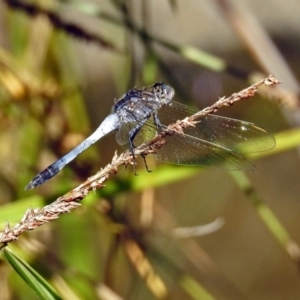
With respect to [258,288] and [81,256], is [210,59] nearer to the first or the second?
[81,256]

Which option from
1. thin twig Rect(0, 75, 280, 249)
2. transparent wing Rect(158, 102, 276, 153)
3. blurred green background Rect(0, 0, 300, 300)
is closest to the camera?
thin twig Rect(0, 75, 280, 249)

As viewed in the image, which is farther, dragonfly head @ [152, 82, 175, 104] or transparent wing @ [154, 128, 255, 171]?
dragonfly head @ [152, 82, 175, 104]

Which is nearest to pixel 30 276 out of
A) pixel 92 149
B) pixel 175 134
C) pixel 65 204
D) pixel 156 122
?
pixel 65 204

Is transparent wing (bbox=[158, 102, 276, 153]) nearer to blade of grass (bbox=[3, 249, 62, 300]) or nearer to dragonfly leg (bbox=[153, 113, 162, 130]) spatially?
dragonfly leg (bbox=[153, 113, 162, 130])

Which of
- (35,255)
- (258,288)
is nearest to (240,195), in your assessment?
(258,288)

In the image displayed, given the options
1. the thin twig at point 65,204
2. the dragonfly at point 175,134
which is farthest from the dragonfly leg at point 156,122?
the thin twig at point 65,204

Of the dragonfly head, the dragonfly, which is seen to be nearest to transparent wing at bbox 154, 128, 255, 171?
the dragonfly

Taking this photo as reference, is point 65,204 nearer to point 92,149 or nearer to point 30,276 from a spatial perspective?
point 30,276

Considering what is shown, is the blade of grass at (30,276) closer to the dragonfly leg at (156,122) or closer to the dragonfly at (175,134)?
the dragonfly at (175,134)
